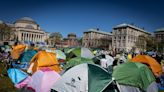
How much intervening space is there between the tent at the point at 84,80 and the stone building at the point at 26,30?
121m

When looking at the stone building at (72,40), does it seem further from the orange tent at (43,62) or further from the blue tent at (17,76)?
the blue tent at (17,76)

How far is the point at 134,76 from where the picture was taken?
921cm

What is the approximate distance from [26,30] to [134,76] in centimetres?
12719

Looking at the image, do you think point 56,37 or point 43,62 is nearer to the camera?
point 43,62

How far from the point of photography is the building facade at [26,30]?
422ft

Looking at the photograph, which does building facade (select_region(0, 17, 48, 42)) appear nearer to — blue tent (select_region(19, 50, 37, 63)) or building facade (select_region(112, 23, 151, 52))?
building facade (select_region(112, 23, 151, 52))

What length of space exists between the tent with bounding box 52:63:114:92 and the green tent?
1.48m

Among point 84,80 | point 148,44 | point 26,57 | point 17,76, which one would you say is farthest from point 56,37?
point 84,80

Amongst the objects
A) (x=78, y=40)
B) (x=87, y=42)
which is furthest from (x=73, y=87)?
(x=78, y=40)

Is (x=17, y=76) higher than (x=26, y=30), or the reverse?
(x=26, y=30)

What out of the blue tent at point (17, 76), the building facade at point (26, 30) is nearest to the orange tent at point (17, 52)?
the blue tent at point (17, 76)

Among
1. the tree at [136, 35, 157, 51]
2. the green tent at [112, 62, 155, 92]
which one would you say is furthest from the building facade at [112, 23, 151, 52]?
the green tent at [112, 62, 155, 92]

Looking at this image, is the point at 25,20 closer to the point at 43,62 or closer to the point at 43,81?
the point at 43,62

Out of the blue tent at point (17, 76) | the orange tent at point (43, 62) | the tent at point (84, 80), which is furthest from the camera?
the orange tent at point (43, 62)
